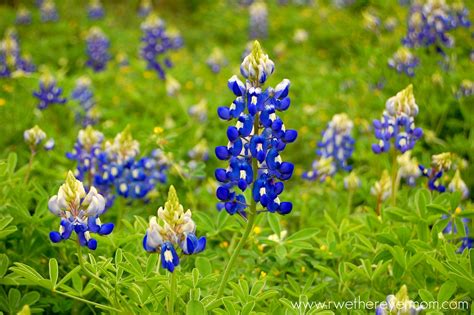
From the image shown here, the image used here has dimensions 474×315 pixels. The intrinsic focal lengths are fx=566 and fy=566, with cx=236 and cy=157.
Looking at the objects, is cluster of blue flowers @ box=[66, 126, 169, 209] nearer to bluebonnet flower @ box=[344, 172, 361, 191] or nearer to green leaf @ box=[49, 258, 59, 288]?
green leaf @ box=[49, 258, 59, 288]

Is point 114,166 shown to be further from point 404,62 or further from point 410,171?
point 404,62

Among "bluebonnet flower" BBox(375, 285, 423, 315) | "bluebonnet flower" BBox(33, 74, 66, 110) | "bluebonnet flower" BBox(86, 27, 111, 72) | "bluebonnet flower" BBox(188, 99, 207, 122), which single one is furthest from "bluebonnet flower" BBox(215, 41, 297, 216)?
→ "bluebonnet flower" BBox(86, 27, 111, 72)

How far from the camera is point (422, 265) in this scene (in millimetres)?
2516

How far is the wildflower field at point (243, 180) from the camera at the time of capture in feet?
6.66

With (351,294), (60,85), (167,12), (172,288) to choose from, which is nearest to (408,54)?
(351,294)

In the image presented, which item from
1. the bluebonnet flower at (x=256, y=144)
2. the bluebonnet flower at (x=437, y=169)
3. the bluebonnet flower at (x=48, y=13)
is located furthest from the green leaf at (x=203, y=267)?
the bluebonnet flower at (x=48, y=13)

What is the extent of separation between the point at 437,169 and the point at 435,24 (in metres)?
2.18

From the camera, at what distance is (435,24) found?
4.69m

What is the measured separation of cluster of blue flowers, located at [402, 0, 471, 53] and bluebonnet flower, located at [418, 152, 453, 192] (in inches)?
81.5

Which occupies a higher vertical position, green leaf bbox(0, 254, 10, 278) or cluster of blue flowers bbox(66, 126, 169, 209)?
cluster of blue flowers bbox(66, 126, 169, 209)

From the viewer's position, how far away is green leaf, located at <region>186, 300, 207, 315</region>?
73.5 inches

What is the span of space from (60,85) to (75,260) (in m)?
2.87

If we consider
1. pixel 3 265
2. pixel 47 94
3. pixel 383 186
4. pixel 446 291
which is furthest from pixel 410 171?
pixel 47 94

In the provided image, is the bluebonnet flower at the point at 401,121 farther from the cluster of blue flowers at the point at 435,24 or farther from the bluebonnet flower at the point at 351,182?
the cluster of blue flowers at the point at 435,24
